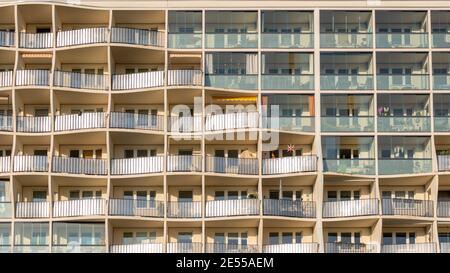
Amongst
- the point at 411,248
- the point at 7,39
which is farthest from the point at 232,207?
the point at 7,39

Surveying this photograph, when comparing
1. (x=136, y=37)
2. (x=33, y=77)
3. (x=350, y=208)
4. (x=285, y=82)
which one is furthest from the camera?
(x=136, y=37)

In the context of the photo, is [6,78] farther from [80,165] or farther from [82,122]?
[80,165]

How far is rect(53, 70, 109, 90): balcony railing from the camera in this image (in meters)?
94.0

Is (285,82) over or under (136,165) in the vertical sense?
over

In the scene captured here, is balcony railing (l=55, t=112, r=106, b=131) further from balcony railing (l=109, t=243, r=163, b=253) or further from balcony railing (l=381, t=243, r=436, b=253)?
balcony railing (l=381, t=243, r=436, b=253)

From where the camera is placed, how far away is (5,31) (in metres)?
95.5

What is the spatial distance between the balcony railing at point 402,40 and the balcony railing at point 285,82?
15.5 ft

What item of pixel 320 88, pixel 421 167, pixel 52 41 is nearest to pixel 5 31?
pixel 52 41

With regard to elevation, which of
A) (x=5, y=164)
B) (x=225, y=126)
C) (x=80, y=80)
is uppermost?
(x=80, y=80)

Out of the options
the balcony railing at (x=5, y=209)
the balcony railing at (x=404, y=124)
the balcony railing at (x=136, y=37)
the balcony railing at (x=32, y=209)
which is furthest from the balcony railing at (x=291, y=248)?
the balcony railing at (x=5, y=209)

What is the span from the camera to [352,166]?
Answer: 9325 centimetres

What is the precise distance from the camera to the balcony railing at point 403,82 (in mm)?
94312

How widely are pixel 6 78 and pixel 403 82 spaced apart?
2313 centimetres

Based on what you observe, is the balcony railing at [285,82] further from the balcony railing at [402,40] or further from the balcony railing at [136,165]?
the balcony railing at [136,165]
